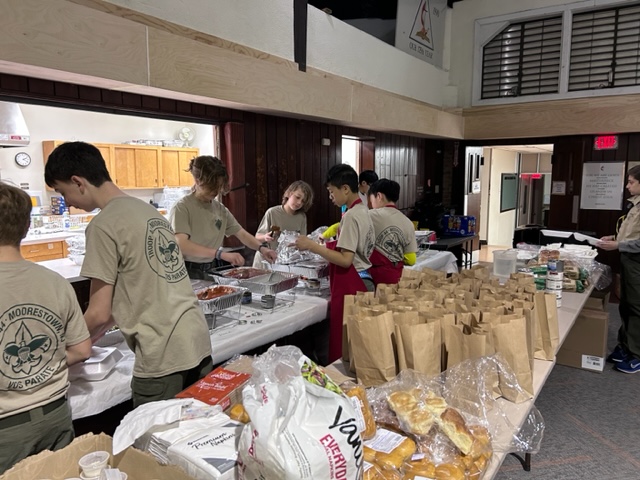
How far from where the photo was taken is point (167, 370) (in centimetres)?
159

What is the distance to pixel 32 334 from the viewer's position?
131cm

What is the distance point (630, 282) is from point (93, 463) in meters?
3.91

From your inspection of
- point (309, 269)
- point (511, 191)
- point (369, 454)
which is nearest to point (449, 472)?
point (369, 454)

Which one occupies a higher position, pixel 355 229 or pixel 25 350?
pixel 355 229

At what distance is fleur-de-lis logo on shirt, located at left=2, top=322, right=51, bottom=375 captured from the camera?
127cm

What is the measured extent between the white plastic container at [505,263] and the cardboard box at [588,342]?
0.77 metres

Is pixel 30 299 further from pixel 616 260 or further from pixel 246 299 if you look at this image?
pixel 616 260

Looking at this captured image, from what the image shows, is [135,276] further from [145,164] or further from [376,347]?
[145,164]

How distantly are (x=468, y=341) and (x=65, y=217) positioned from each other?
6392mm

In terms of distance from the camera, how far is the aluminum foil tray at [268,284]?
8.18 ft

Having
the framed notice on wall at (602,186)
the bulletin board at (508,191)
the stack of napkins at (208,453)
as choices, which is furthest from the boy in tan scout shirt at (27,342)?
the bulletin board at (508,191)

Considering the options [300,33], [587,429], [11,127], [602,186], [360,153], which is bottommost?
[587,429]

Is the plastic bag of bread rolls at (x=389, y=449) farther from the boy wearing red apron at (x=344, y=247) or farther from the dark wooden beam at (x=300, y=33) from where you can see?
the dark wooden beam at (x=300, y=33)

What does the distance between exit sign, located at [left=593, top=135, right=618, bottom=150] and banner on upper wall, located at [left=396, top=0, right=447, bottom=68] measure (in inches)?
89.6
